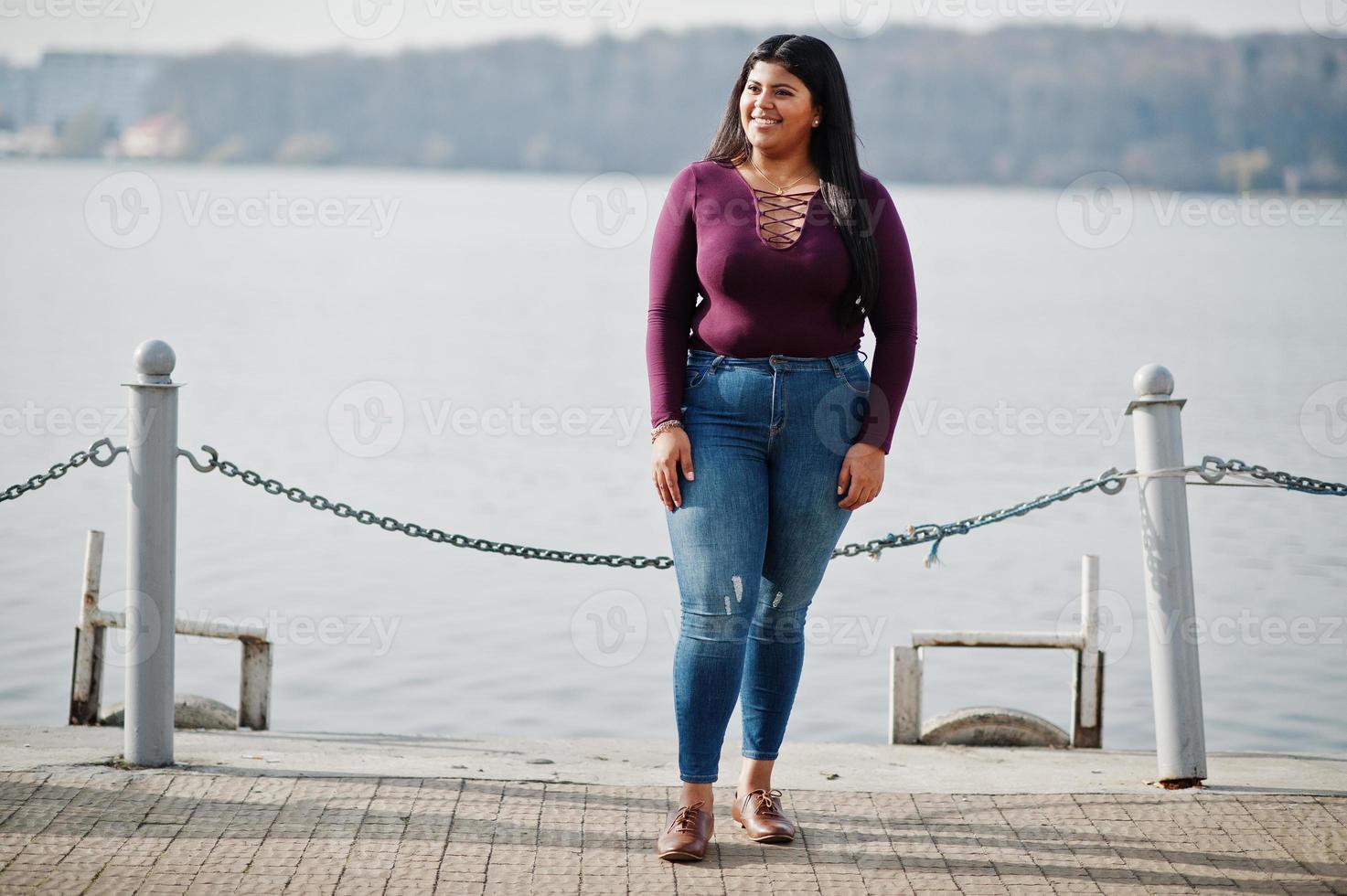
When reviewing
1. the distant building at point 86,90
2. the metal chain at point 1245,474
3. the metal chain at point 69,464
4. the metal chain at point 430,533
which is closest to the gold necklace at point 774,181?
the metal chain at point 430,533

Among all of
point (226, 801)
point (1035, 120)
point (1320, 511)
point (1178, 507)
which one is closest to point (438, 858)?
point (226, 801)

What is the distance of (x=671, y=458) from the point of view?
3.83 meters

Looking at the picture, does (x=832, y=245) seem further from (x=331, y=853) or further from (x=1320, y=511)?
(x=1320, y=511)

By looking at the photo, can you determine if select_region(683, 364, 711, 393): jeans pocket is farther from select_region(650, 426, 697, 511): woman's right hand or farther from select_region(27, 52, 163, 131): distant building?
select_region(27, 52, 163, 131): distant building

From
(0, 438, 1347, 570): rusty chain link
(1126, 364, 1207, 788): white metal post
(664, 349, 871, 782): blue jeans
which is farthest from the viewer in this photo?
(0, 438, 1347, 570): rusty chain link

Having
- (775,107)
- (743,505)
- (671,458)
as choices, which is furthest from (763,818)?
(775,107)

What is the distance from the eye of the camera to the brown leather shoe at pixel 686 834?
3818 mm

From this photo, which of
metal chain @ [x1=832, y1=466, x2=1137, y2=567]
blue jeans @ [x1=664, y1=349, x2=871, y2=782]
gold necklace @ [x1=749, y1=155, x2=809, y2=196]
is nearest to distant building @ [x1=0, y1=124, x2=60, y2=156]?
metal chain @ [x1=832, y1=466, x2=1137, y2=567]

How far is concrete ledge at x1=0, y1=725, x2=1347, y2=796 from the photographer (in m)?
4.51

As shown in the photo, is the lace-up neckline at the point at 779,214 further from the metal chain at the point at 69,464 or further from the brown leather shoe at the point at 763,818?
the metal chain at the point at 69,464

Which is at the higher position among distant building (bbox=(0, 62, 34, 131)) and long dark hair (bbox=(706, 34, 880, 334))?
distant building (bbox=(0, 62, 34, 131))

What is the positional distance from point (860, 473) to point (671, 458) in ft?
1.57

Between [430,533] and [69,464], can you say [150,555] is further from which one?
[430,533]

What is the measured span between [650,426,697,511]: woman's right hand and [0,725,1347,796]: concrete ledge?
3.48 feet
